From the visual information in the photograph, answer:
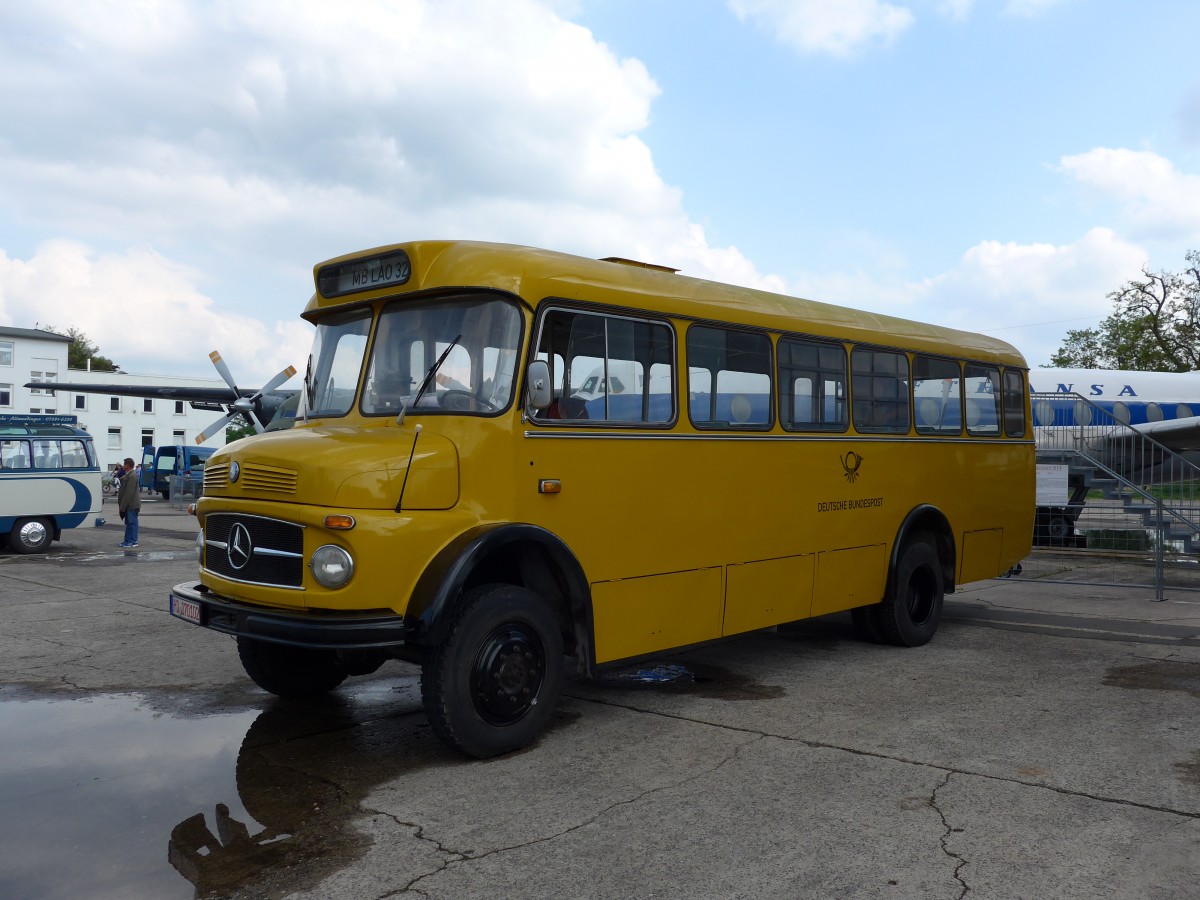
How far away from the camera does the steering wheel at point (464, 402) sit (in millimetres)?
5695

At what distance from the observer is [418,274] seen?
5941 mm

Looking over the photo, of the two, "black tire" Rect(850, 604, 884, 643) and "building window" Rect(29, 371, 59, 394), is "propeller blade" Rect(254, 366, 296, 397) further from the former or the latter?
"building window" Rect(29, 371, 59, 394)

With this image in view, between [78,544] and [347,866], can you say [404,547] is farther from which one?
[78,544]

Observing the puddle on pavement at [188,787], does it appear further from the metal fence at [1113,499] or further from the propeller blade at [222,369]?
the propeller blade at [222,369]

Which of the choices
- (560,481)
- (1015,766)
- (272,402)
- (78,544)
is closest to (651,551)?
(560,481)

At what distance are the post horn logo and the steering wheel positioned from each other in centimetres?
373

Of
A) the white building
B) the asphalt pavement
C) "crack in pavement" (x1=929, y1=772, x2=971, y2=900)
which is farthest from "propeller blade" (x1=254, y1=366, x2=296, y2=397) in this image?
the white building

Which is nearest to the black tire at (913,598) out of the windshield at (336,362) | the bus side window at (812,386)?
the bus side window at (812,386)

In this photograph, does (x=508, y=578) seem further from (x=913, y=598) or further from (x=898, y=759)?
(x=913, y=598)

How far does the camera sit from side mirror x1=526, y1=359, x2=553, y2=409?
5.66m

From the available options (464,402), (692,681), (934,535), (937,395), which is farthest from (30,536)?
(937,395)

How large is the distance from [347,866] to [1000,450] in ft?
27.2

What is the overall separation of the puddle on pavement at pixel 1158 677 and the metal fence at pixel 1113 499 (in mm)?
4882

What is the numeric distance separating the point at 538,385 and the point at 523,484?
1.92 feet
